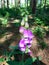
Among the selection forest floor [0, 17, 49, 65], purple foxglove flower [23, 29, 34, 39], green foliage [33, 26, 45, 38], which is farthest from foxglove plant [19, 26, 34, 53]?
green foliage [33, 26, 45, 38]

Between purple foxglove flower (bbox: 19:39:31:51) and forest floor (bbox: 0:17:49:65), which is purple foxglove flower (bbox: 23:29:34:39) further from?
forest floor (bbox: 0:17:49:65)

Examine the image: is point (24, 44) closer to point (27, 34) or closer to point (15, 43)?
point (27, 34)

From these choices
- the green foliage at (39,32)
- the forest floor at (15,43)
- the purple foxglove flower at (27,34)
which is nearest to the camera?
the purple foxglove flower at (27,34)

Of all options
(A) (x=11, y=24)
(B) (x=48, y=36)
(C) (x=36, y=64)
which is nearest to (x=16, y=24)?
(A) (x=11, y=24)

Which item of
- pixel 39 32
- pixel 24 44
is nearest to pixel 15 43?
pixel 39 32

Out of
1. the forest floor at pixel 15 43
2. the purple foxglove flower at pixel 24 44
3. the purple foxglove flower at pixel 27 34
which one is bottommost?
the forest floor at pixel 15 43

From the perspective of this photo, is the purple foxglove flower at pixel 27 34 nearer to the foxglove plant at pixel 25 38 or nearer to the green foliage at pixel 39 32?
the foxglove plant at pixel 25 38

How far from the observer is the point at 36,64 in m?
4.70

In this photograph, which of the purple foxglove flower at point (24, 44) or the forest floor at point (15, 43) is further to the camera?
the forest floor at point (15, 43)

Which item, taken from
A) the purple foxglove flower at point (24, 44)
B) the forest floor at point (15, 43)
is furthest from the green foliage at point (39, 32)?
the purple foxglove flower at point (24, 44)

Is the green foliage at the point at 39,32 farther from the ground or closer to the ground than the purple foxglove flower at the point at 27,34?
closer to the ground

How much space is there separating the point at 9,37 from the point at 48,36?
1.24m

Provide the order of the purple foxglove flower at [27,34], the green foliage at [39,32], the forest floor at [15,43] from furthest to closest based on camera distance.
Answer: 1. the green foliage at [39,32]
2. the forest floor at [15,43]
3. the purple foxglove flower at [27,34]

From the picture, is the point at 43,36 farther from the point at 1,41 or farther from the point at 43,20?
the point at 43,20
